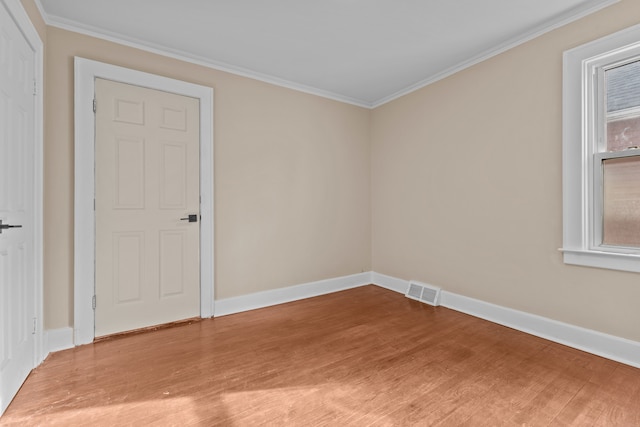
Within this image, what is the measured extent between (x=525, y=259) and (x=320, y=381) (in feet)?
6.85

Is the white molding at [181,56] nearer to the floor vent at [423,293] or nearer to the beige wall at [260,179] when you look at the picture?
the beige wall at [260,179]

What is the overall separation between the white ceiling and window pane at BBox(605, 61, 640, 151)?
0.51m

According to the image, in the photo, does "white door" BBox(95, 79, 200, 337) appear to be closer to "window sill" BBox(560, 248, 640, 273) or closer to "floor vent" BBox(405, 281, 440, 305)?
"floor vent" BBox(405, 281, 440, 305)

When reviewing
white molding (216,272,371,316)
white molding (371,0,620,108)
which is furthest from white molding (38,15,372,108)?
white molding (216,272,371,316)

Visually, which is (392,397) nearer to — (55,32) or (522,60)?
(522,60)

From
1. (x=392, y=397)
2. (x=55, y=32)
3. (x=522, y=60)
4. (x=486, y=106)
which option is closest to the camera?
(x=392, y=397)

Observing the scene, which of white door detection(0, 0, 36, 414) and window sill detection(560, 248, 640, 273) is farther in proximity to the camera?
window sill detection(560, 248, 640, 273)

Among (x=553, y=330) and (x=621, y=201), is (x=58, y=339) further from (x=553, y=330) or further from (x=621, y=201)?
(x=621, y=201)

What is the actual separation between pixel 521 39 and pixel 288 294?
3439mm

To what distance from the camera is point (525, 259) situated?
270 centimetres

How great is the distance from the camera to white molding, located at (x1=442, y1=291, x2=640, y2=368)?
214 centimetres

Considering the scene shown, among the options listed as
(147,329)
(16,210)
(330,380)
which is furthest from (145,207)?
(330,380)

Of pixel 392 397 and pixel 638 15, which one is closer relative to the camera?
pixel 392 397

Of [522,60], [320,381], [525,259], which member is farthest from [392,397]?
[522,60]
